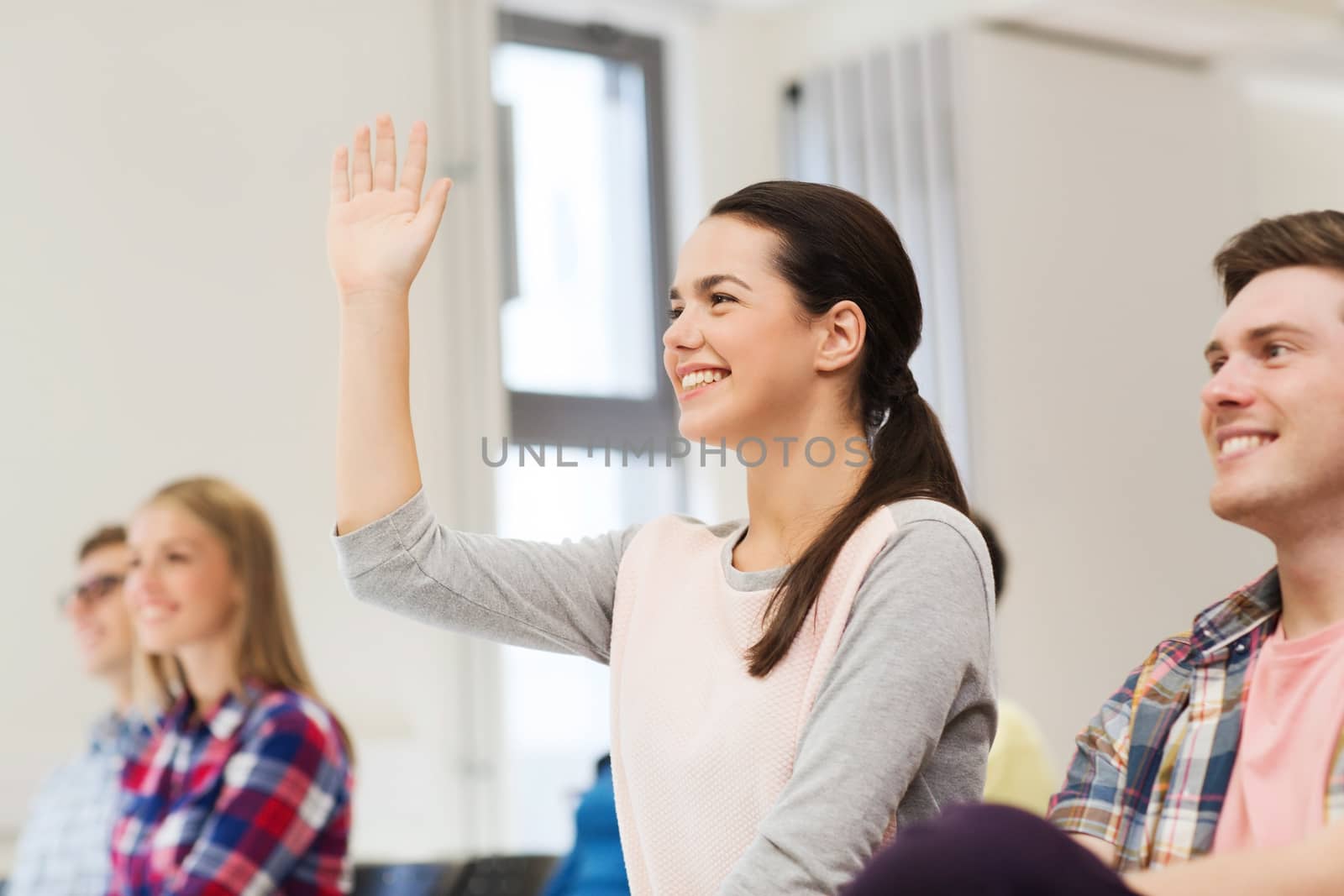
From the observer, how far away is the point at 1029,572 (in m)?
4.19

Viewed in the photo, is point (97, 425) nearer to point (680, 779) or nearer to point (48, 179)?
point (48, 179)

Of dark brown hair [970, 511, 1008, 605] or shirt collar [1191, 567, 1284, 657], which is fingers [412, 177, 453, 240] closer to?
shirt collar [1191, 567, 1284, 657]

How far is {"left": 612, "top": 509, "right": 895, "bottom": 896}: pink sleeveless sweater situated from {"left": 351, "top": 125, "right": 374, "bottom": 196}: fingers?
506 millimetres

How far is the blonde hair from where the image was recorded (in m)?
2.86

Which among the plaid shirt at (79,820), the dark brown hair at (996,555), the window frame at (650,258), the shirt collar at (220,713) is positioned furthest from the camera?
the window frame at (650,258)

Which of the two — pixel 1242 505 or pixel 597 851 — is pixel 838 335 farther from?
pixel 597 851

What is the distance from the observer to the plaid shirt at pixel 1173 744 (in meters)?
1.30

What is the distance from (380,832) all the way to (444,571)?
8.48 ft

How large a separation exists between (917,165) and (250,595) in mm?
2272

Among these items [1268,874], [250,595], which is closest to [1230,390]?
[1268,874]

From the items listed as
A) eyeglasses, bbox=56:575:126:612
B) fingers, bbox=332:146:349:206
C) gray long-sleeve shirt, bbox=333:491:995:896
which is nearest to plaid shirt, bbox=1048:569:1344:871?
gray long-sleeve shirt, bbox=333:491:995:896

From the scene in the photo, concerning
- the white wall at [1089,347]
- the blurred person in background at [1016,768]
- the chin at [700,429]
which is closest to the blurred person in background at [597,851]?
the blurred person in background at [1016,768]

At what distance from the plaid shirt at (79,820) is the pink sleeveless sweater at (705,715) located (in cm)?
177

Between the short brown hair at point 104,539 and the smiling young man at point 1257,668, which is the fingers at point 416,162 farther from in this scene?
the short brown hair at point 104,539
